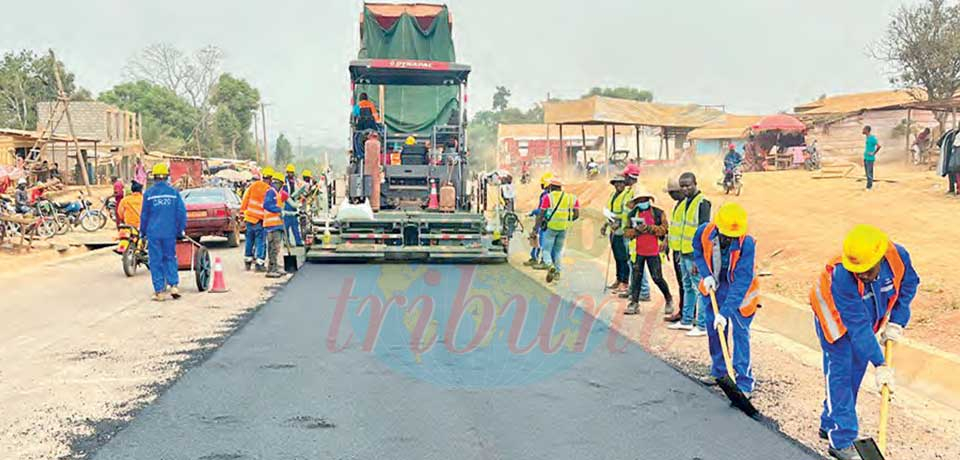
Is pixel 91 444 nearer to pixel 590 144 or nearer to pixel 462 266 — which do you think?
pixel 462 266

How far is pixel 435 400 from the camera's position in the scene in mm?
6457

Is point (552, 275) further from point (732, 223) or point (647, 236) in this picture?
point (732, 223)

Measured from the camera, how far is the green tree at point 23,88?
52094 mm

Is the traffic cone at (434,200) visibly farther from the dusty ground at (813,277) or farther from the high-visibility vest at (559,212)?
the high-visibility vest at (559,212)

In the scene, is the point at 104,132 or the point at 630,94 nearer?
the point at 104,132

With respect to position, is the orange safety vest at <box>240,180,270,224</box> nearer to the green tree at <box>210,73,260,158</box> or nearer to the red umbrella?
the red umbrella

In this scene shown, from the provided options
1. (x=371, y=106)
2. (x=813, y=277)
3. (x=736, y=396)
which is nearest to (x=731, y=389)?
(x=736, y=396)

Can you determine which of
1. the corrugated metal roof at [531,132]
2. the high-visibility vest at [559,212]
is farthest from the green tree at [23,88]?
the high-visibility vest at [559,212]

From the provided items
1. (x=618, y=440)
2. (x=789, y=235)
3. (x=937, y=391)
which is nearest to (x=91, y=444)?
(x=618, y=440)

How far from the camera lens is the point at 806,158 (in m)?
33.1

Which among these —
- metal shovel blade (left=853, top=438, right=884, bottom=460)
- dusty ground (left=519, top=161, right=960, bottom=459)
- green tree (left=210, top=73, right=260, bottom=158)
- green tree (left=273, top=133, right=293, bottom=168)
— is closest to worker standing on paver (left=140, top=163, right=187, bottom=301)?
dusty ground (left=519, top=161, right=960, bottom=459)

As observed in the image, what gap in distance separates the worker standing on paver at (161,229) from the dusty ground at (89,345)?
33 cm

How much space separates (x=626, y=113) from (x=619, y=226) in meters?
22.5

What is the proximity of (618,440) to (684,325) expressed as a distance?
14.3ft
